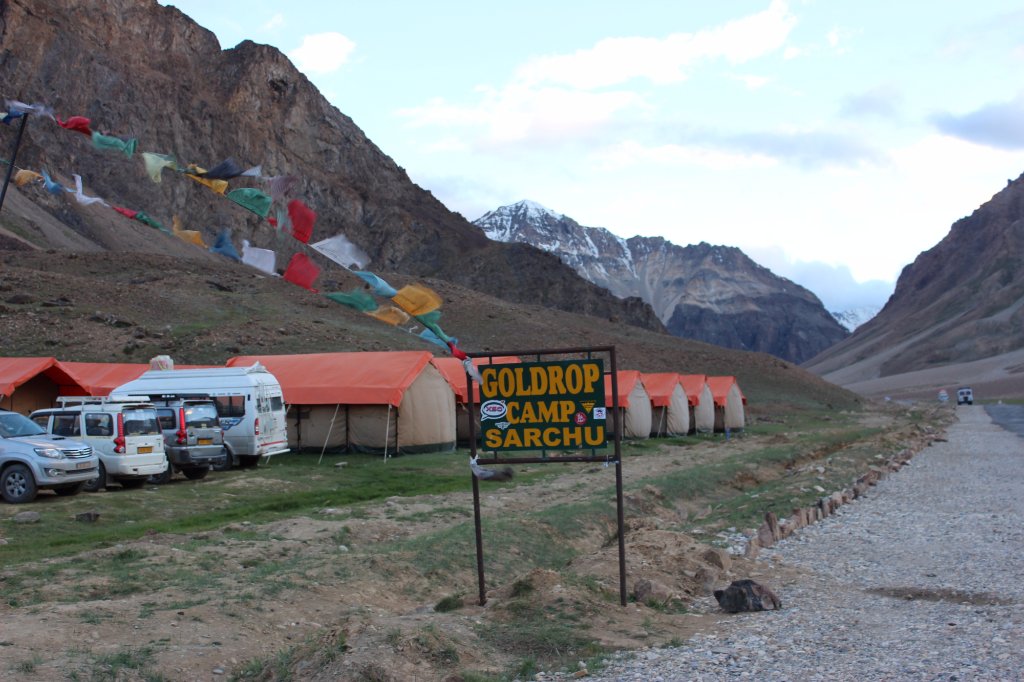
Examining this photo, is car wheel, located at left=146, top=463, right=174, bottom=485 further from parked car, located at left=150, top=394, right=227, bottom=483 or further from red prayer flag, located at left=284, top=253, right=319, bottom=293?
red prayer flag, located at left=284, top=253, right=319, bottom=293

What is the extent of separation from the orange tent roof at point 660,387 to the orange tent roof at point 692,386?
2.11 metres

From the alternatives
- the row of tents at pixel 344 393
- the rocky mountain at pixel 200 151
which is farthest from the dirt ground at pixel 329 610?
the rocky mountain at pixel 200 151

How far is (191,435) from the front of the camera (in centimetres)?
2259

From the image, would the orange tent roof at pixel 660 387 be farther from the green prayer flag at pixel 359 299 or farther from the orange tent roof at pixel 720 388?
the green prayer flag at pixel 359 299

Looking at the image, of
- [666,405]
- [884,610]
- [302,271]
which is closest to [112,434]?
[302,271]

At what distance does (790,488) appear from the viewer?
21578mm

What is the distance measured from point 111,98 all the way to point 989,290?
523 feet

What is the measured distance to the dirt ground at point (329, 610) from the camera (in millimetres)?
7852

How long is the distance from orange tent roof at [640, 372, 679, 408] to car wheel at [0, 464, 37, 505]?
27.9 meters

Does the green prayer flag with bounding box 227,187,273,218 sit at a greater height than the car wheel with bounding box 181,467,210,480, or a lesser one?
greater

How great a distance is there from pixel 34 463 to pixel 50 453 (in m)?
0.33

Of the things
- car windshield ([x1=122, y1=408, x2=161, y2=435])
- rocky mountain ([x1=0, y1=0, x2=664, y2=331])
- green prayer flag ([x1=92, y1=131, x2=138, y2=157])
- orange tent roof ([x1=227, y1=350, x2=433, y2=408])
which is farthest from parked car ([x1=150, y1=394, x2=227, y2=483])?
rocky mountain ([x1=0, y1=0, x2=664, y2=331])

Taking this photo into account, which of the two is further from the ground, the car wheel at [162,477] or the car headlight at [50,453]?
the car headlight at [50,453]

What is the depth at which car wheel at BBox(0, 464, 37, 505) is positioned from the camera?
57.0 ft
